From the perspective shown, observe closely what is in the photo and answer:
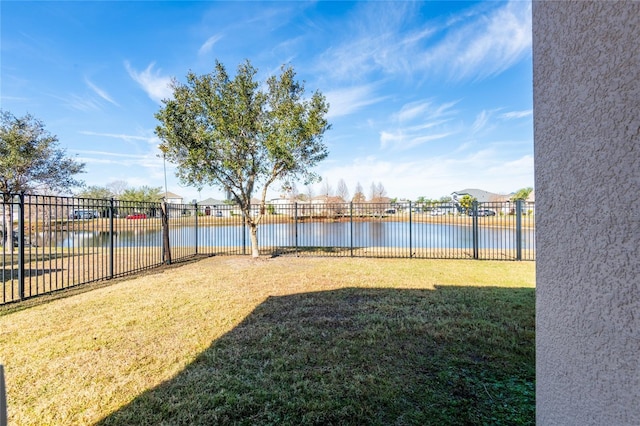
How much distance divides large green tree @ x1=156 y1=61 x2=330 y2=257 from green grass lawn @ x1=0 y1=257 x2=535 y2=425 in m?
3.96

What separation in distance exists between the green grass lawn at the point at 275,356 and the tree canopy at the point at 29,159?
1044cm

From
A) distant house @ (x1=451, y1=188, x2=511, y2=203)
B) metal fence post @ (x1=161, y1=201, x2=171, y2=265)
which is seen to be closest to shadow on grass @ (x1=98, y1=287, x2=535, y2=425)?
metal fence post @ (x1=161, y1=201, x2=171, y2=265)

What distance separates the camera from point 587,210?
3.73 feet

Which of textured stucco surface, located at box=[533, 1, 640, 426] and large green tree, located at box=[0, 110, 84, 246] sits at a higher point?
large green tree, located at box=[0, 110, 84, 246]

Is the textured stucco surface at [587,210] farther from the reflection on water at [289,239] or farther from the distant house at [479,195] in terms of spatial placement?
the distant house at [479,195]

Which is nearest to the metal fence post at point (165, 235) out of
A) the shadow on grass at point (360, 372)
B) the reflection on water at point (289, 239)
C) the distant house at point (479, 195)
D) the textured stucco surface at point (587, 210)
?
the reflection on water at point (289, 239)

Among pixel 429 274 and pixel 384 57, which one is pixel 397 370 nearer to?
pixel 429 274

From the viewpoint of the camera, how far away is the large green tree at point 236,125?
828cm

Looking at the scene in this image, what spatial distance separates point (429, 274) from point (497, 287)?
5.34ft

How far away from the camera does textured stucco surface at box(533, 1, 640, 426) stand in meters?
0.98

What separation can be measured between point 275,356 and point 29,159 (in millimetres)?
15035

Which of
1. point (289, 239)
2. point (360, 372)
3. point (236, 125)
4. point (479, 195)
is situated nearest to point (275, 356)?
point (360, 372)

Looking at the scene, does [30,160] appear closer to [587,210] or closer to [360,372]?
[360,372]

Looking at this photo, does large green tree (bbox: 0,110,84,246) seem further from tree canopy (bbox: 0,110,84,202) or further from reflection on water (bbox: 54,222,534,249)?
reflection on water (bbox: 54,222,534,249)
